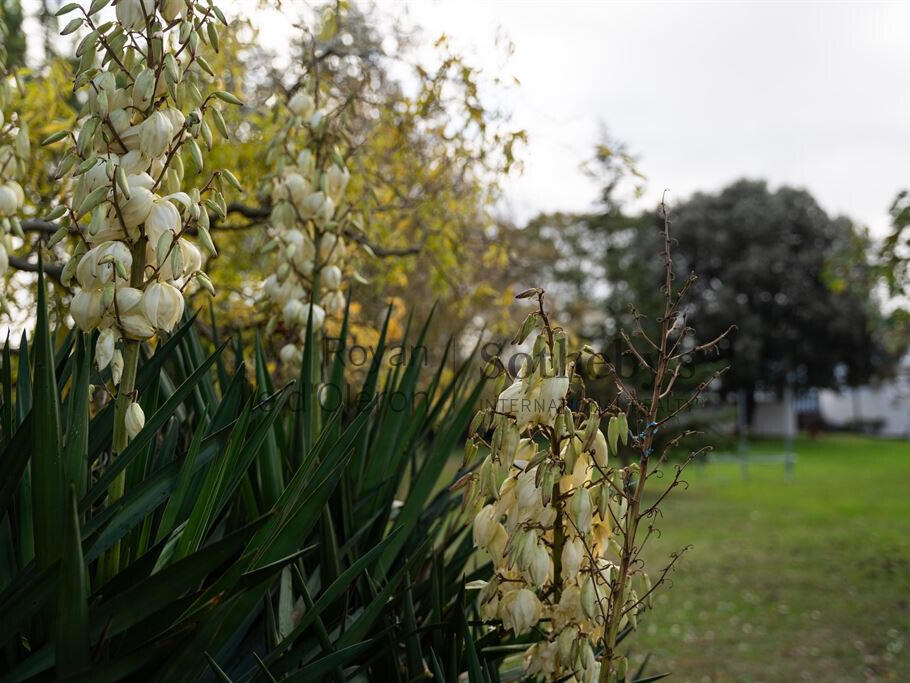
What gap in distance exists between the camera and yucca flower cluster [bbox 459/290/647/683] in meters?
1.45

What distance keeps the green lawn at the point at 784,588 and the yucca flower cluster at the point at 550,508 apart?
3422 mm

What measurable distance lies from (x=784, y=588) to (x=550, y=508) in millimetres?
6484

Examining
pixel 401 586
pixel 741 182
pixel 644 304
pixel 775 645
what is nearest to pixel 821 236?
pixel 741 182

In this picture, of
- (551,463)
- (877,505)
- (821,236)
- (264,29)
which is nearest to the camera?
(551,463)

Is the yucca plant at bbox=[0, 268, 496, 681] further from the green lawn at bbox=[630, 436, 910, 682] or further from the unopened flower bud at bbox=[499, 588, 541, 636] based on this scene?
the green lawn at bbox=[630, 436, 910, 682]

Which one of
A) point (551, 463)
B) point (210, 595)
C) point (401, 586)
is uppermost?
point (551, 463)

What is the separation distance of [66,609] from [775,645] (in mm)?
5466

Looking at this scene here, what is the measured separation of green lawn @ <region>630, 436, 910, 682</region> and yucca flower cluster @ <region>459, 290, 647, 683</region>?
3.42 metres

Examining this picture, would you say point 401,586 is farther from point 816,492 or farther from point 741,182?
point 741,182

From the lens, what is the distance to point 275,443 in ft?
6.02

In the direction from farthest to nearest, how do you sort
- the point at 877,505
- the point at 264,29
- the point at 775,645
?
the point at 877,505 < the point at 775,645 < the point at 264,29

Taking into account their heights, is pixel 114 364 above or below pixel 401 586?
above

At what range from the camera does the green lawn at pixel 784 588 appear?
5223 millimetres

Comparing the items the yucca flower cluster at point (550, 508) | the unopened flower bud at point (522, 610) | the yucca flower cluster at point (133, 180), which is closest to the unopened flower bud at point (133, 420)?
the yucca flower cluster at point (133, 180)
